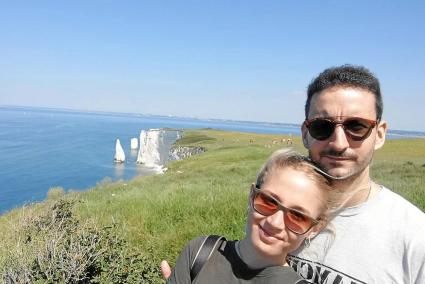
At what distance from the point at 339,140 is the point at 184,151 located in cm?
7216

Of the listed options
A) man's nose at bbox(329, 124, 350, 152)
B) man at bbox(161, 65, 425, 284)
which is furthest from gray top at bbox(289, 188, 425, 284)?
man's nose at bbox(329, 124, 350, 152)

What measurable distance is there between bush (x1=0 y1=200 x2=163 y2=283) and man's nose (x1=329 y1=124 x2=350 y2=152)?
366 centimetres

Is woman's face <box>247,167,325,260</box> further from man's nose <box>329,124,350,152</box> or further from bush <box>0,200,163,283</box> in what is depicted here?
bush <box>0,200,163,283</box>

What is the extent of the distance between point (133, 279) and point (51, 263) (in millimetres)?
1100

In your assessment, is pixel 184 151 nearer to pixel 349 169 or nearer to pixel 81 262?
pixel 81 262

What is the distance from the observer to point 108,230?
6.00 meters

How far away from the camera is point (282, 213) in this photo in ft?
7.32

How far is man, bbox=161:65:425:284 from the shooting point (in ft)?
7.00

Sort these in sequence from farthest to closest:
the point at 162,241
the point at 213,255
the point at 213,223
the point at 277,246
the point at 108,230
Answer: the point at 213,223
the point at 162,241
the point at 108,230
the point at 213,255
the point at 277,246

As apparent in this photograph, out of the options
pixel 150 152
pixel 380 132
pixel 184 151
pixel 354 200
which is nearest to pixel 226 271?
pixel 354 200

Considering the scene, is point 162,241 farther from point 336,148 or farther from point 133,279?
point 336,148

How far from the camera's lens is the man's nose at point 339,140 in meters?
2.44

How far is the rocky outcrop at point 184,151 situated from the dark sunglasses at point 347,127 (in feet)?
205

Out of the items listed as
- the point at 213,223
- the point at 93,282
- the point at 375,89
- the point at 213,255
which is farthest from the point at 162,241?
the point at 375,89
